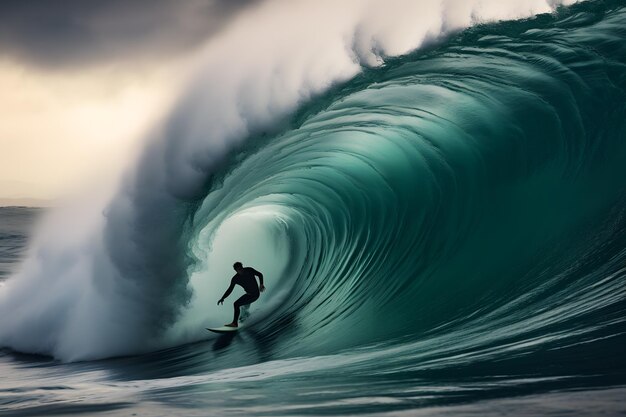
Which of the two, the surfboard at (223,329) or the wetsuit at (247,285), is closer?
the surfboard at (223,329)

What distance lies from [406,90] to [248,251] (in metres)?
8.27

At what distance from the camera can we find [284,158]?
12.7 m

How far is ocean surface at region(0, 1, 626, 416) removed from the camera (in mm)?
4793

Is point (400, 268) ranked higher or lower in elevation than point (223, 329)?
higher

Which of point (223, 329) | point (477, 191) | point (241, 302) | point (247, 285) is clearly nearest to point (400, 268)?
point (477, 191)

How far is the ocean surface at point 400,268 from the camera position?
15.7 feet

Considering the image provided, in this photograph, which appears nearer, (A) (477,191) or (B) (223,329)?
(B) (223,329)

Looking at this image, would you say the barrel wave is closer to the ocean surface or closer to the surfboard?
the ocean surface

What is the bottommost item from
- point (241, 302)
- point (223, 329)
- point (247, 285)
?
point (223, 329)

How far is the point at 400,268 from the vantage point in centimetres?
1020

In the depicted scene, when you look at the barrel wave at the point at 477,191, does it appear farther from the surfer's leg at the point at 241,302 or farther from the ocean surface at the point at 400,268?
the surfer's leg at the point at 241,302

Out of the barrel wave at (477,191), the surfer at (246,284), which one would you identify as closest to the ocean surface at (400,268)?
the barrel wave at (477,191)

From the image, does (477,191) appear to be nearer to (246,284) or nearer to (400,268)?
(400,268)

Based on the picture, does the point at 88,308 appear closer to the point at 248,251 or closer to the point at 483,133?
the point at 483,133
